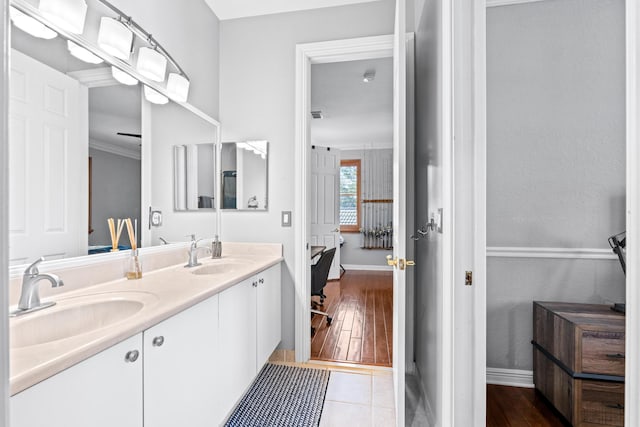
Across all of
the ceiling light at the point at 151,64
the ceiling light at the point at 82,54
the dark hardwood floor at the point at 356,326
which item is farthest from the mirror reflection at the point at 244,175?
the dark hardwood floor at the point at 356,326

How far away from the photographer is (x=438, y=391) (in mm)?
1389

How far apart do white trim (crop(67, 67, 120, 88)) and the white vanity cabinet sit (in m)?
1.11

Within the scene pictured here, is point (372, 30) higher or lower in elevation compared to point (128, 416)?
higher

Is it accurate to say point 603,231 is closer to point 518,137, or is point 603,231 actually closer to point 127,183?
point 518,137

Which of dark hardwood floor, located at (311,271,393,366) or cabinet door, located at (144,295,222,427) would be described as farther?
dark hardwood floor, located at (311,271,393,366)

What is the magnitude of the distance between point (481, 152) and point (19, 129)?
1599mm

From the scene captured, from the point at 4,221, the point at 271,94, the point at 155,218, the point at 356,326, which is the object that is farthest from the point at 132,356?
the point at 356,326

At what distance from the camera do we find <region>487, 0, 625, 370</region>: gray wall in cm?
184

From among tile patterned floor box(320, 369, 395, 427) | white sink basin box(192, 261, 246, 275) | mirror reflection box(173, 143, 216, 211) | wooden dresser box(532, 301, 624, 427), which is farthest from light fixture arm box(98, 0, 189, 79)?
wooden dresser box(532, 301, 624, 427)

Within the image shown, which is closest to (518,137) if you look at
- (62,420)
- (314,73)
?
(314,73)

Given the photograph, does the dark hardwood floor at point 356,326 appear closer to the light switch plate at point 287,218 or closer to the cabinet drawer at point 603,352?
the light switch plate at point 287,218

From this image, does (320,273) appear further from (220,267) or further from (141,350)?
(141,350)

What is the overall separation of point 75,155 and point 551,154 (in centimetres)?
254

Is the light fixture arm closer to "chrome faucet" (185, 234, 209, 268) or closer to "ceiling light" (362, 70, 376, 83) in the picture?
"chrome faucet" (185, 234, 209, 268)
